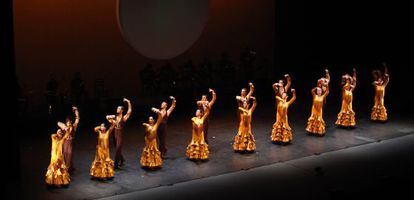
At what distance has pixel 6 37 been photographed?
10734 millimetres

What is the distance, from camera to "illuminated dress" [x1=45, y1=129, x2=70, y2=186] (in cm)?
1052

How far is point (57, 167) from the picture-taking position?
1054 centimetres

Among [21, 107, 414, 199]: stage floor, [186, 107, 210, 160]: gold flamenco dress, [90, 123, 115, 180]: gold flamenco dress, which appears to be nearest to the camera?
[21, 107, 414, 199]: stage floor

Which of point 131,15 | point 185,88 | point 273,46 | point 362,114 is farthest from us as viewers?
point 273,46

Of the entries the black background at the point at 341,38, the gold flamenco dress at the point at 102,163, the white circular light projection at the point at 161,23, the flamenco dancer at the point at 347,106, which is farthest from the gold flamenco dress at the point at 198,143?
the black background at the point at 341,38

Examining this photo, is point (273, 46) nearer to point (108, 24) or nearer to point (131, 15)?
point (108, 24)

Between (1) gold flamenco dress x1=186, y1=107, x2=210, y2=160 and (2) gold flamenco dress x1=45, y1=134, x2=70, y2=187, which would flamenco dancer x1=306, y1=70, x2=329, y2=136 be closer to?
(1) gold flamenco dress x1=186, y1=107, x2=210, y2=160

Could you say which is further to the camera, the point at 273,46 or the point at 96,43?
the point at 273,46

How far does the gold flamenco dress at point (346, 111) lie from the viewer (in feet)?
45.2

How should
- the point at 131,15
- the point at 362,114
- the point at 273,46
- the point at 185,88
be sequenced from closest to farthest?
the point at 131,15
the point at 362,114
the point at 185,88
the point at 273,46

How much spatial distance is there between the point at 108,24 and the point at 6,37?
5.42 meters

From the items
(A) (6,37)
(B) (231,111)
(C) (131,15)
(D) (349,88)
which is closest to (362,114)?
(D) (349,88)

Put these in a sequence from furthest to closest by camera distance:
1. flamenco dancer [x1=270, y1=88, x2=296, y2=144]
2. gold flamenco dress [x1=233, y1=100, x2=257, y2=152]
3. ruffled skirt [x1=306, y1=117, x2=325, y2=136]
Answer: ruffled skirt [x1=306, y1=117, x2=325, y2=136]
flamenco dancer [x1=270, y1=88, x2=296, y2=144]
gold flamenco dress [x1=233, y1=100, x2=257, y2=152]

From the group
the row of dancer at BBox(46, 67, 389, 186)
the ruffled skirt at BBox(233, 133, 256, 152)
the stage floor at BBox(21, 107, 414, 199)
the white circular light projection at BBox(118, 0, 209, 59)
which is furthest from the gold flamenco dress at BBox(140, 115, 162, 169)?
the white circular light projection at BBox(118, 0, 209, 59)
